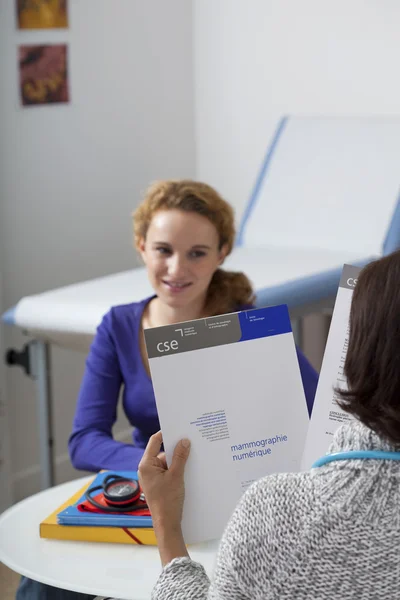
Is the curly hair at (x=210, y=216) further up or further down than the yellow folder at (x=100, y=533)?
further up

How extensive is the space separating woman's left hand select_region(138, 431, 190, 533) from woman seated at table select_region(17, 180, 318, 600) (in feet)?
→ 2.38

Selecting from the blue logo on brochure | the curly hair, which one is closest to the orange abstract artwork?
the curly hair

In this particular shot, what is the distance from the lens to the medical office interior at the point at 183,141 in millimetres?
3188

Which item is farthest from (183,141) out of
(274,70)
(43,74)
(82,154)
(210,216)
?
(210,216)

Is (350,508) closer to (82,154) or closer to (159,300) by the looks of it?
(159,300)

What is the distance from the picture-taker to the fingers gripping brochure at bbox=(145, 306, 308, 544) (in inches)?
49.6

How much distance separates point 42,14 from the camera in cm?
317

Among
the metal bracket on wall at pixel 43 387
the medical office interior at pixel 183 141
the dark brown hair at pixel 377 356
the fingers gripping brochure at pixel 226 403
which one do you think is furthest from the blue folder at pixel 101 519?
the medical office interior at pixel 183 141

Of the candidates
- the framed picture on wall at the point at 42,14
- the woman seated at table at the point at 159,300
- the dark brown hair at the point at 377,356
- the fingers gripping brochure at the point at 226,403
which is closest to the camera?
the dark brown hair at the point at 377,356

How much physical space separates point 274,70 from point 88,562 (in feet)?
9.00

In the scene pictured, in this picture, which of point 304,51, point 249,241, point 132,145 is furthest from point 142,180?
point 304,51

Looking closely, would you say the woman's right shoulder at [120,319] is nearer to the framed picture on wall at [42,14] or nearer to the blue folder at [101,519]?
the blue folder at [101,519]

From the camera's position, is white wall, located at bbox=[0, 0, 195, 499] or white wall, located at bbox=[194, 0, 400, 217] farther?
white wall, located at bbox=[194, 0, 400, 217]

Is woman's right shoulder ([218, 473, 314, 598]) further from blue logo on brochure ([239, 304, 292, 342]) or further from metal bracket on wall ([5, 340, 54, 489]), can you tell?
metal bracket on wall ([5, 340, 54, 489])
